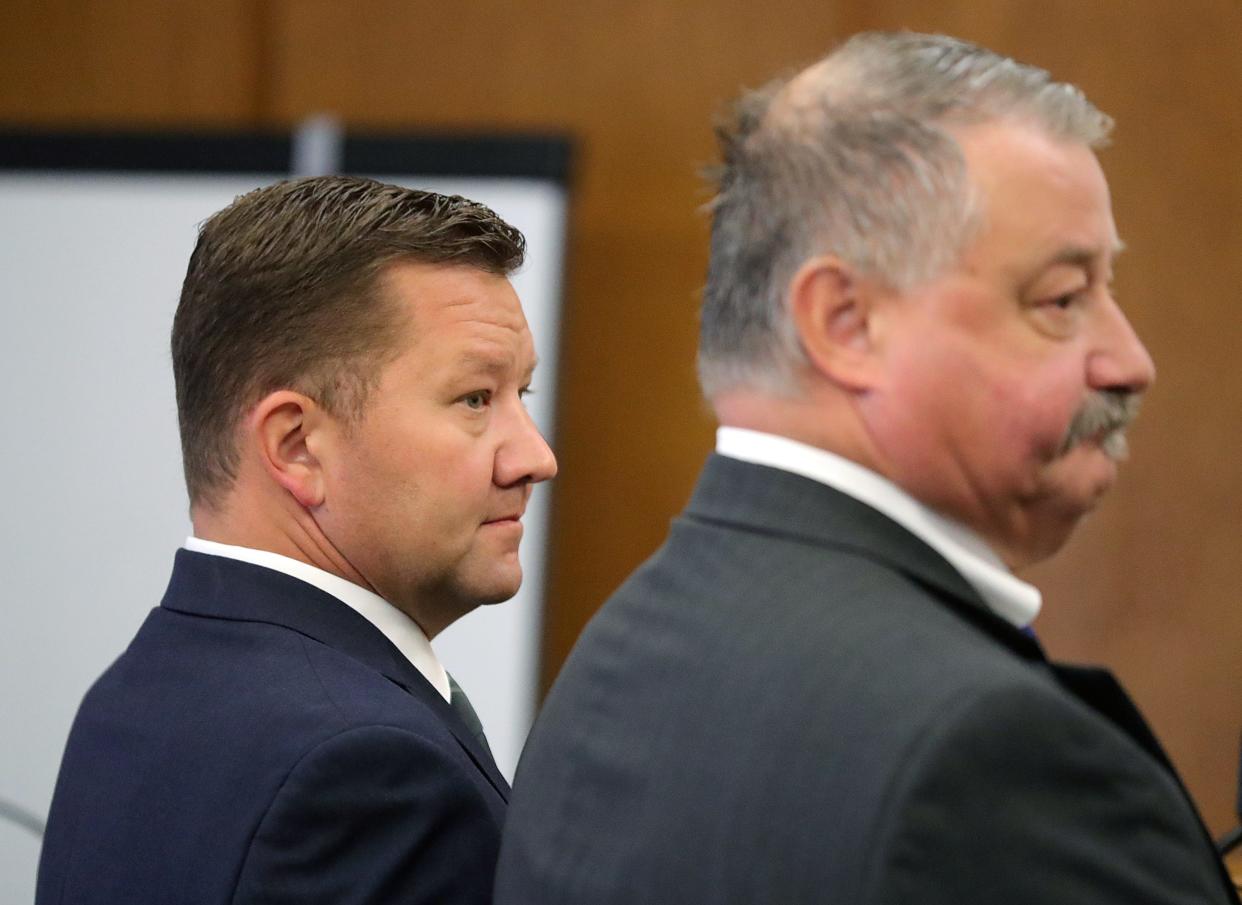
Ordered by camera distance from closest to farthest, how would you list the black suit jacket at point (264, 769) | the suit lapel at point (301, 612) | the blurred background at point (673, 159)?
the black suit jacket at point (264, 769), the suit lapel at point (301, 612), the blurred background at point (673, 159)

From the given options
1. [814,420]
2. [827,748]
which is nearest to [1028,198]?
[814,420]

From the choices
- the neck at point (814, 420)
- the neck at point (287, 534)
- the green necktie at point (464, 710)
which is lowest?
the green necktie at point (464, 710)

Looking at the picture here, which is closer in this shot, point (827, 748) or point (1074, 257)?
point (827, 748)

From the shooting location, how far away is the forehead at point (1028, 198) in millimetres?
941

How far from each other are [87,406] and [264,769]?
7.89 ft

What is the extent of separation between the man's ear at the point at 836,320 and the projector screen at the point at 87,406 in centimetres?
228

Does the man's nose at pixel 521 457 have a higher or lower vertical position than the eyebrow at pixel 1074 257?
lower

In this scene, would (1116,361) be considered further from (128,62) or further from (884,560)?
(128,62)

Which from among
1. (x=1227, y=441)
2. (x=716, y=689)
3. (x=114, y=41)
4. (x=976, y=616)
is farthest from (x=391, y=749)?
(x=114, y=41)

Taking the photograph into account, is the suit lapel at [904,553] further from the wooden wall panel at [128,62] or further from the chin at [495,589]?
the wooden wall panel at [128,62]

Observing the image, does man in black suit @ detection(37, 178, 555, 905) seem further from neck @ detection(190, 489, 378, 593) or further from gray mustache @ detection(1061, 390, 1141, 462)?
gray mustache @ detection(1061, 390, 1141, 462)

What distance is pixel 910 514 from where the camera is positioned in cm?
97

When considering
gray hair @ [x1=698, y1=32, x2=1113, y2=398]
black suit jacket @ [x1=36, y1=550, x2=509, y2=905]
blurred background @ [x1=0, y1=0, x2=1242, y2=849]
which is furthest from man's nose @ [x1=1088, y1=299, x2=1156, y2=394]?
blurred background @ [x1=0, y1=0, x2=1242, y2=849]

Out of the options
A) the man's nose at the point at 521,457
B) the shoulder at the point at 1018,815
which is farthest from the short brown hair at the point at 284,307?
the shoulder at the point at 1018,815
